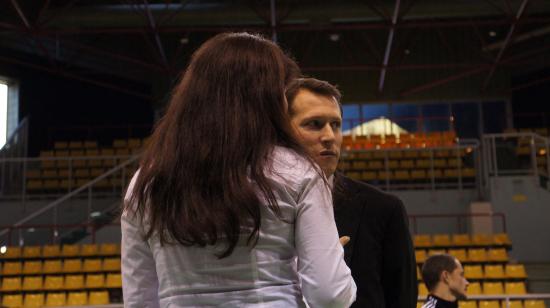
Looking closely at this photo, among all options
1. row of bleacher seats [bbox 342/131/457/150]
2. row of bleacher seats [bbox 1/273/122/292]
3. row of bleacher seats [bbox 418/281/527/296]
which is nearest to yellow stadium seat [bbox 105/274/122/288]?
row of bleacher seats [bbox 1/273/122/292]

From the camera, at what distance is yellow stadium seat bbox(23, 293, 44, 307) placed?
10.9 meters

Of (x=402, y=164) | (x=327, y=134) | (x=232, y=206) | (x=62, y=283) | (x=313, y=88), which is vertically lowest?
(x=62, y=283)

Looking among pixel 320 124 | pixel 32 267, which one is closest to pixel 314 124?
pixel 320 124

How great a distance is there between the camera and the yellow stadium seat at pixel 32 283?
11.5 metres

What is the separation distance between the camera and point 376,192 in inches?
86.5

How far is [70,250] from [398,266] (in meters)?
11.3

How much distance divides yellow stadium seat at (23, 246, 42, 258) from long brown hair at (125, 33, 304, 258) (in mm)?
11741

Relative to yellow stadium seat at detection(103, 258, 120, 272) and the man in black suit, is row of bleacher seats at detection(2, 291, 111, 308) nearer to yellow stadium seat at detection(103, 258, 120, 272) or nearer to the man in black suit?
yellow stadium seat at detection(103, 258, 120, 272)

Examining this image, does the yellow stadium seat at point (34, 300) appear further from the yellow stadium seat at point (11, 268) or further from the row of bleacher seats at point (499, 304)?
the row of bleacher seats at point (499, 304)

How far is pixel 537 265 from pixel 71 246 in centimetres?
824

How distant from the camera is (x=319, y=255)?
4.65ft

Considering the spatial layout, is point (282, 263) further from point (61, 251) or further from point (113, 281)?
point (61, 251)

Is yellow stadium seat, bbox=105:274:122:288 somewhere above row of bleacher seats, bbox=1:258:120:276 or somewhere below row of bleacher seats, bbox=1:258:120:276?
below

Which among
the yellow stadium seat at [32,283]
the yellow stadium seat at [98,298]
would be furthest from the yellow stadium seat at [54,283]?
the yellow stadium seat at [98,298]
